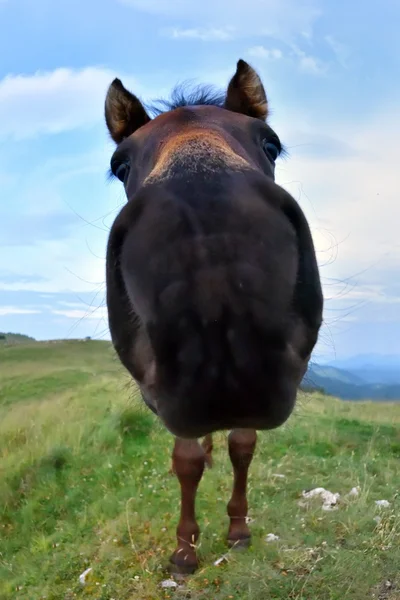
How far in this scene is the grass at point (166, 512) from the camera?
448 cm

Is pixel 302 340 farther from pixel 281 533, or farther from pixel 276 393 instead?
pixel 281 533

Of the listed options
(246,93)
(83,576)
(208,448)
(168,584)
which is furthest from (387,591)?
(246,93)

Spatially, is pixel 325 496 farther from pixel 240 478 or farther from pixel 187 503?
pixel 187 503

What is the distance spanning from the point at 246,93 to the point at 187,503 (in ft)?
11.6

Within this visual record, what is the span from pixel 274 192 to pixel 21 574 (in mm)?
5365

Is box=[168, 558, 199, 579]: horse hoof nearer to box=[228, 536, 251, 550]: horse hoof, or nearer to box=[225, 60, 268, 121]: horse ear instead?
box=[228, 536, 251, 550]: horse hoof

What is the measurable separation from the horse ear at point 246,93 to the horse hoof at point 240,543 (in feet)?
12.5

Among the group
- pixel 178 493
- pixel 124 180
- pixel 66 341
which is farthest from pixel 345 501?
pixel 66 341

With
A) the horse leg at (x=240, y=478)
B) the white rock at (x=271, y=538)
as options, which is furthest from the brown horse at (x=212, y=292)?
the white rock at (x=271, y=538)

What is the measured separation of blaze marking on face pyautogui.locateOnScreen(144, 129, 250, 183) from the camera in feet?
7.41

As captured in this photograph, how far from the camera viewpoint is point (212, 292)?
1.86 meters

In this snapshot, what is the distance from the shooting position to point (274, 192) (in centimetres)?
220

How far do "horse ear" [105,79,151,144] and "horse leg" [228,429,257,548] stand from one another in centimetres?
291

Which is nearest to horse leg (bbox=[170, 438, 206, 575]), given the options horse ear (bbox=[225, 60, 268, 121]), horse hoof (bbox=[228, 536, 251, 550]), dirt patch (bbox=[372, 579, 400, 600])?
horse hoof (bbox=[228, 536, 251, 550])
